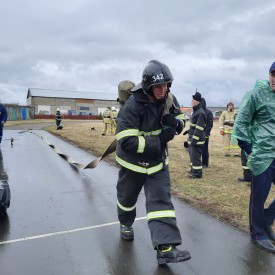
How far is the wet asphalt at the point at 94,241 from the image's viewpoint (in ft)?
11.1

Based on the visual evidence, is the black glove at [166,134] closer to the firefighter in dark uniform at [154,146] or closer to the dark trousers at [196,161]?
the firefighter in dark uniform at [154,146]

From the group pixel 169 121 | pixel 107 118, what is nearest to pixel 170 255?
pixel 169 121

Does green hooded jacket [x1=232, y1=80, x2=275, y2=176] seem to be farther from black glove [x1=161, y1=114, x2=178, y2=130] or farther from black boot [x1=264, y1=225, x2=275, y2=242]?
black glove [x1=161, y1=114, x2=178, y2=130]

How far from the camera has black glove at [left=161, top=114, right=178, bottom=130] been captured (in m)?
3.56

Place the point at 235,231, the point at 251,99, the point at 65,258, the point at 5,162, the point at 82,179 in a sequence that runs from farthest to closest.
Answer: the point at 5,162 → the point at 82,179 → the point at 235,231 → the point at 251,99 → the point at 65,258

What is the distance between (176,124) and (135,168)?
0.66 meters

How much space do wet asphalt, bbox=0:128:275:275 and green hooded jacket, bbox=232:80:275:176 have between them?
1.02 m

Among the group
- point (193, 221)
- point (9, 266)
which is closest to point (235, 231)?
point (193, 221)

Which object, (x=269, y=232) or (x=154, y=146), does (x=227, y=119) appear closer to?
(x=269, y=232)

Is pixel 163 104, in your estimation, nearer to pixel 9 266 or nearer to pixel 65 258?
pixel 65 258

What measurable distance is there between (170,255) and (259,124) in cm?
189

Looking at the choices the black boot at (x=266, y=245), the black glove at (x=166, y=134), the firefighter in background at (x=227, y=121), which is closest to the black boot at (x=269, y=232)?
the black boot at (x=266, y=245)

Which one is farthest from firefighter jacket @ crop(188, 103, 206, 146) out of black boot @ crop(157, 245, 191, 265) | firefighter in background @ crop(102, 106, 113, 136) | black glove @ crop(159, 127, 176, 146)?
firefighter in background @ crop(102, 106, 113, 136)

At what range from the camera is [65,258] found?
11.8 ft
